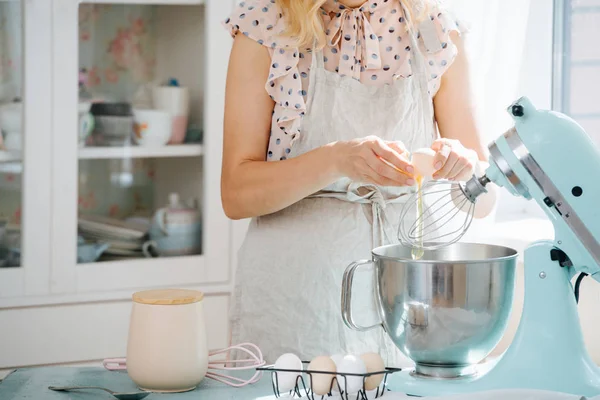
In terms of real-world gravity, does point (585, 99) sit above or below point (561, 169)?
above

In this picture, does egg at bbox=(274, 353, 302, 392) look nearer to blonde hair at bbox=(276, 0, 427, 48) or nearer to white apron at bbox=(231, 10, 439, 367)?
white apron at bbox=(231, 10, 439, 367)

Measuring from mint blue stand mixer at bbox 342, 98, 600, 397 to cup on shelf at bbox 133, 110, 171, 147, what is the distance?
1.57m

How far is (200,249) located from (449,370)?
1.60 metres

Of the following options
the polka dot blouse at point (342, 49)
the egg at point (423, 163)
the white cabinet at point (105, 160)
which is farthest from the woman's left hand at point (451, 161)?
the white cabinet at point (105, 160)

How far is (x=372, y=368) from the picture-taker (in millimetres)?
1111

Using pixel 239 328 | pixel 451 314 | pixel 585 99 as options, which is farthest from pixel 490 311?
pixel 585 99

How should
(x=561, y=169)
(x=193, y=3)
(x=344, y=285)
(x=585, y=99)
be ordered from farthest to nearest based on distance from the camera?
(x=193, y=3) < (x=585, y=99) < (x=344, y=285) < (x=561, y=169)

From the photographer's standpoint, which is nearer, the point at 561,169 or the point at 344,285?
the point at 561,169

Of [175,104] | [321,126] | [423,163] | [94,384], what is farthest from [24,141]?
[423,163]

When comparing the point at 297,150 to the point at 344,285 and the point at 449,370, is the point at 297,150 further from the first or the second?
the point at 449,370

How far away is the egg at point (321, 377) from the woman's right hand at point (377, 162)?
0.31 metres

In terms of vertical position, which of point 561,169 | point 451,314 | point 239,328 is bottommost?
point 239,328

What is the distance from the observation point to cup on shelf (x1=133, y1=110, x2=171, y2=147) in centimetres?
255

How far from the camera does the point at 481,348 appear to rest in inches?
43.2
